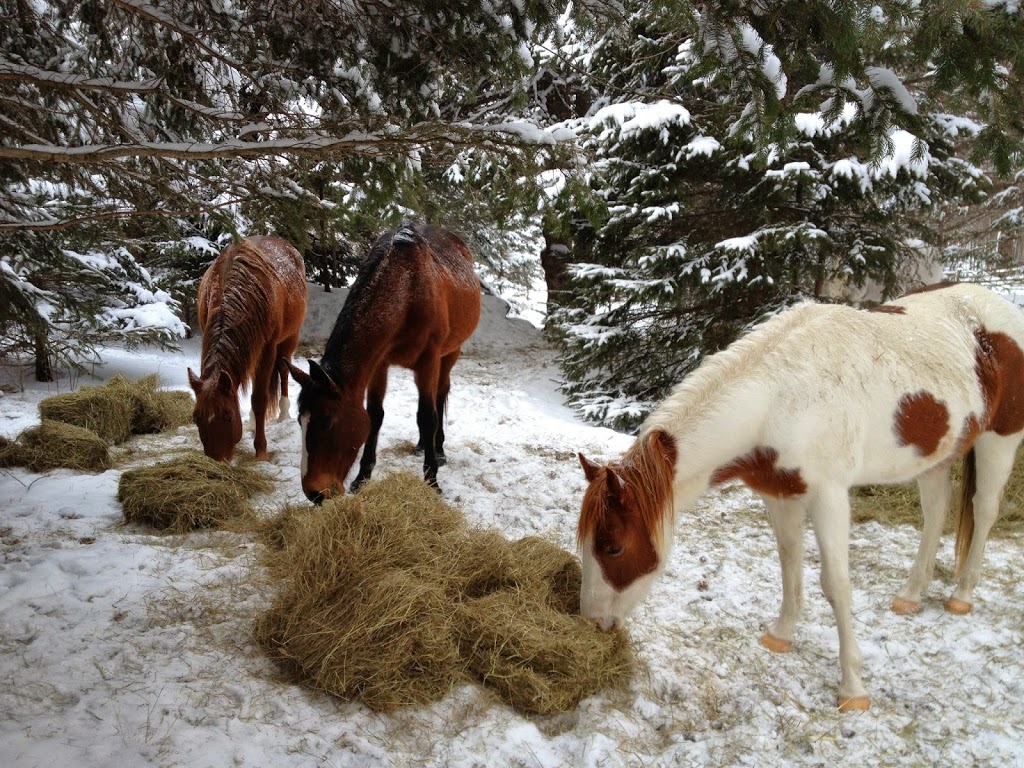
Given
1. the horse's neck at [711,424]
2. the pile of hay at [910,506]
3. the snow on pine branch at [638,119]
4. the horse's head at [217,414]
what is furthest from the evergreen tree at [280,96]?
the snow on pine branch at [638,119]

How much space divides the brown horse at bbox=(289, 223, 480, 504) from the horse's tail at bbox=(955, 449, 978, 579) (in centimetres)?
314

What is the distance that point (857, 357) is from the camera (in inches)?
98.0

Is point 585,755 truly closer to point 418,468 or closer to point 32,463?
point 418,468

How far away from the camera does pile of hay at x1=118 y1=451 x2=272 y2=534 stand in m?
3.46

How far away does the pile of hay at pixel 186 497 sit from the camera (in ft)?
11.3

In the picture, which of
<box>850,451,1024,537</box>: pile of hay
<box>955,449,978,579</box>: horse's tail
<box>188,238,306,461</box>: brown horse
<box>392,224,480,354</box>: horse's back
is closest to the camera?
<box>955,449,978,579</box>: horse's tail

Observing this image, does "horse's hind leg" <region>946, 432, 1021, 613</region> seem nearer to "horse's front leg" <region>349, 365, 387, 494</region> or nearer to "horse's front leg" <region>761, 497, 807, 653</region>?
"horse's front leg" <region>761, 497, 807, 653</region>

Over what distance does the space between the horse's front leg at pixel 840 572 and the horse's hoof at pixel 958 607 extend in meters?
0.95

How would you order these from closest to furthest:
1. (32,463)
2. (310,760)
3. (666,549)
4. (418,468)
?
1. (310,760)
2. (666,549)
3. (32,463)
4. (418,468)

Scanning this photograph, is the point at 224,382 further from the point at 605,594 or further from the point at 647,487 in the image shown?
the point at 647,487

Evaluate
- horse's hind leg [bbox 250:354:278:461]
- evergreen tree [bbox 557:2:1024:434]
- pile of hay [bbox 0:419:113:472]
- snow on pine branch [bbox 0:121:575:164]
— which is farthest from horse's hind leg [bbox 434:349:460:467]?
snow on pine branch [bbox 0:121:575:164]

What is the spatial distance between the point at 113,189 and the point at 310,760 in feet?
9.79

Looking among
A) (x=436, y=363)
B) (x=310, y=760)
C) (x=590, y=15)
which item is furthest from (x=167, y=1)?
(x=310, y=760)

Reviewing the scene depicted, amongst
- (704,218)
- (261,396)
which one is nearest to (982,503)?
(261,396)
